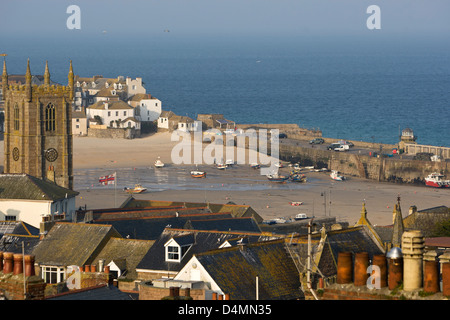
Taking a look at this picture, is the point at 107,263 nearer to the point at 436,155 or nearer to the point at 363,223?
the point at 363,223

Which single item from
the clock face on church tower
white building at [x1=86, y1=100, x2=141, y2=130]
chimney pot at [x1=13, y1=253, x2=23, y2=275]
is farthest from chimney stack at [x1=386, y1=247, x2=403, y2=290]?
white building at [x1=86, y1=100, x2=141, y2=130]

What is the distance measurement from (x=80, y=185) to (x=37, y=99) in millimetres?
26556

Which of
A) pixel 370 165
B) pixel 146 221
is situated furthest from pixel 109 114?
pixel 146 221

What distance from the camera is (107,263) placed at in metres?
42.7

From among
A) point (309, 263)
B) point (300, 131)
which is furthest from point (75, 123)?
point (309, 263)

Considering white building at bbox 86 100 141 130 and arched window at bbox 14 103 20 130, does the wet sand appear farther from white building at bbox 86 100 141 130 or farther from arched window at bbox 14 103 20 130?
white building at bbox 86 100 141 130

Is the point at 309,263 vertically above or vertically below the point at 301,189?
above

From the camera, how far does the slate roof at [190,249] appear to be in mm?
39469

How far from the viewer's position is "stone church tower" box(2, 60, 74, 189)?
228ft

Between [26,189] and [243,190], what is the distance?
38.9 m

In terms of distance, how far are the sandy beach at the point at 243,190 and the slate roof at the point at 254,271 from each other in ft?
135

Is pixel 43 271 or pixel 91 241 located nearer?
pixel 43 271

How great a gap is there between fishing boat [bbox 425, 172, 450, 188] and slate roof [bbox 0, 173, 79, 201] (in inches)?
2020

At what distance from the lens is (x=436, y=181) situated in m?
104
